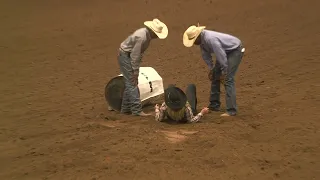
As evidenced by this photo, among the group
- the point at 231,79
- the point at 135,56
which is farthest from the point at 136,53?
the point at 231,79

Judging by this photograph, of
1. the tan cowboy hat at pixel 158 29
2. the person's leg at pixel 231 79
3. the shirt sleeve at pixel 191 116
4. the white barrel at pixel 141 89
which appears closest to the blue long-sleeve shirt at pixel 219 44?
the person's leg at pixel 231 79

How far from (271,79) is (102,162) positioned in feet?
15.2

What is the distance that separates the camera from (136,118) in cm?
646

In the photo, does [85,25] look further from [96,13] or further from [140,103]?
[140,103]

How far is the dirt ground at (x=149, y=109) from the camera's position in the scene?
4.86m

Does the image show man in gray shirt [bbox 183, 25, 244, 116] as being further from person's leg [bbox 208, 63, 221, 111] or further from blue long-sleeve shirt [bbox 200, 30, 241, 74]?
person's leg [bbox 208, 63, 221, 111]

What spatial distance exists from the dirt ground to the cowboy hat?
0.99 feet

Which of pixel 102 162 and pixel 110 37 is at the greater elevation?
pixel 110 37

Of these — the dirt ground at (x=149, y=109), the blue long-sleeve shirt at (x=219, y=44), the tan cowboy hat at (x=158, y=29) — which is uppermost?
the tan cowboy hat at (x=158, y=29)

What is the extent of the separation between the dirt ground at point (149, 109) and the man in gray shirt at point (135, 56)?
28 centimetres

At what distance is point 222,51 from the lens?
617 cm

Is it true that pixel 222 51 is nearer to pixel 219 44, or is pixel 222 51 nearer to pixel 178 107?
pixel 219 44

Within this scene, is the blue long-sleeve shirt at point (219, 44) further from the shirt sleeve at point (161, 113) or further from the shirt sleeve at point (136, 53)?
the shirt sleeve at point (161, 113)

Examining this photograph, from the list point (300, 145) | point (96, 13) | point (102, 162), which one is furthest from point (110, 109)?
point (96, 13)
